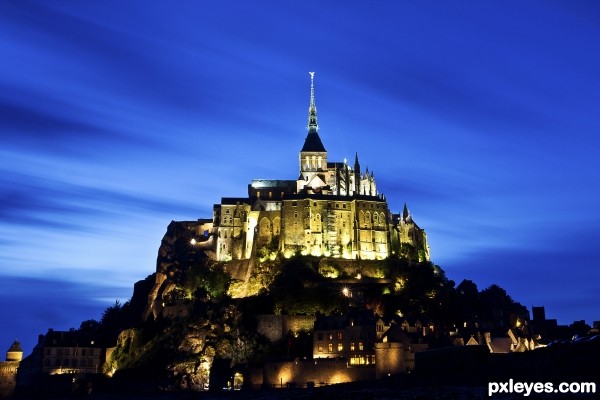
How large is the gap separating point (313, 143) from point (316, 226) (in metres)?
24.9

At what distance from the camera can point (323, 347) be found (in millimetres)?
84188

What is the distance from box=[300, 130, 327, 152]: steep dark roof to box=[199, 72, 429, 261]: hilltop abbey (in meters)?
8.18

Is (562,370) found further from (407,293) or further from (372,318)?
(407,293)

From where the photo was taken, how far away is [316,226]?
118 metres

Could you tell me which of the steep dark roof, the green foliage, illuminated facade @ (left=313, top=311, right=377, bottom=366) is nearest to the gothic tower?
the steep dark roof

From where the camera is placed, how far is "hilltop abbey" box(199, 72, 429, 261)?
117 meters

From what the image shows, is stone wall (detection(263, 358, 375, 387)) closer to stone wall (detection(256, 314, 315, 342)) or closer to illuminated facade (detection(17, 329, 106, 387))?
stone wall (detection(256, 314, 315, 342))

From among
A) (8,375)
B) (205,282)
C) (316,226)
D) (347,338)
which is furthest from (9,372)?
(347,338)

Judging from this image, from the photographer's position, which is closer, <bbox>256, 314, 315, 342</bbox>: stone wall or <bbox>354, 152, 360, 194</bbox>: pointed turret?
<bbox>256, 314, 315, 342</bbox>: stone wall

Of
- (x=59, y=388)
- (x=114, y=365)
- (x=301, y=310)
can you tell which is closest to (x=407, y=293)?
(x=301, y=310)

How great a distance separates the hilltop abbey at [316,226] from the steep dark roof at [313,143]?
322 inches

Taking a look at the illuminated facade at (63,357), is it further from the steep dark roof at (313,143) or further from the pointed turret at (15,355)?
the steep dark roof at (313,143)

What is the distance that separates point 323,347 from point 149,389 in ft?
69.9

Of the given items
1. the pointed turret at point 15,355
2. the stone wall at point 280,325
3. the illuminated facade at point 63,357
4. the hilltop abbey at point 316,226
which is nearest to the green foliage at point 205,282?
the hilltop abbey at point 316,226
